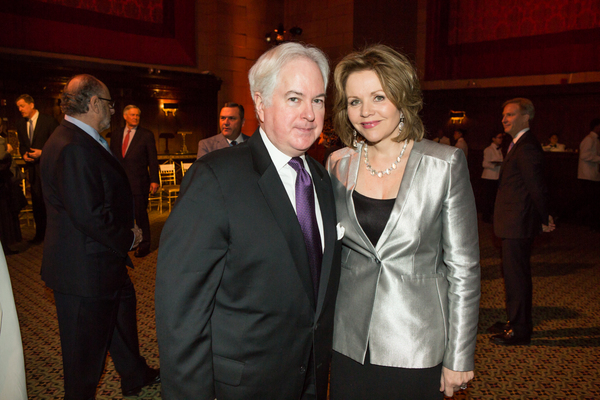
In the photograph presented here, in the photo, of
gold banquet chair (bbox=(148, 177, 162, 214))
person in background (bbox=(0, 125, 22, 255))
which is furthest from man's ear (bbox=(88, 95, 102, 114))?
gold banquet chair (bbox=(148, 177, 162, 214))

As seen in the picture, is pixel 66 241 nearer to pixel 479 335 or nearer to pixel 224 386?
pixel 224 386

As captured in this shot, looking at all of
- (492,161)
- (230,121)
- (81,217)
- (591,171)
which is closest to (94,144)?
(81,217)

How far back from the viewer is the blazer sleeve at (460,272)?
1565 millimetres

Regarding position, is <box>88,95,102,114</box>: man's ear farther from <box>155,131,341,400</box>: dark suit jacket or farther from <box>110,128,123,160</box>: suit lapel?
<box>110,128,123,160</box>: suit lapel

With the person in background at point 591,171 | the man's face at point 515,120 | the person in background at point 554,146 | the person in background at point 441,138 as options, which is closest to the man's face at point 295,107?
the man's face at point 515,120

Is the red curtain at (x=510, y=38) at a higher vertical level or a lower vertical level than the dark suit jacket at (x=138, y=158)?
higher

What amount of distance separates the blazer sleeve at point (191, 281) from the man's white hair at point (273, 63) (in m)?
0.34

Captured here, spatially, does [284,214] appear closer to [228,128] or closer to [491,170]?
[228,128]

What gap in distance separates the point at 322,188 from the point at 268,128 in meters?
0.31

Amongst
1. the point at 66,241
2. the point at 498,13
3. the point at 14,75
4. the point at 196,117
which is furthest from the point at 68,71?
the point at 498,13

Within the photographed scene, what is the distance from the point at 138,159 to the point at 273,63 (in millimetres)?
4893

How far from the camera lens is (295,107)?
1390 millimetres

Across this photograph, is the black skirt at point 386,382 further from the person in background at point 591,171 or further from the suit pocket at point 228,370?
the person in background at point 591,171

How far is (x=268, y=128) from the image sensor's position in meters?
1.43
